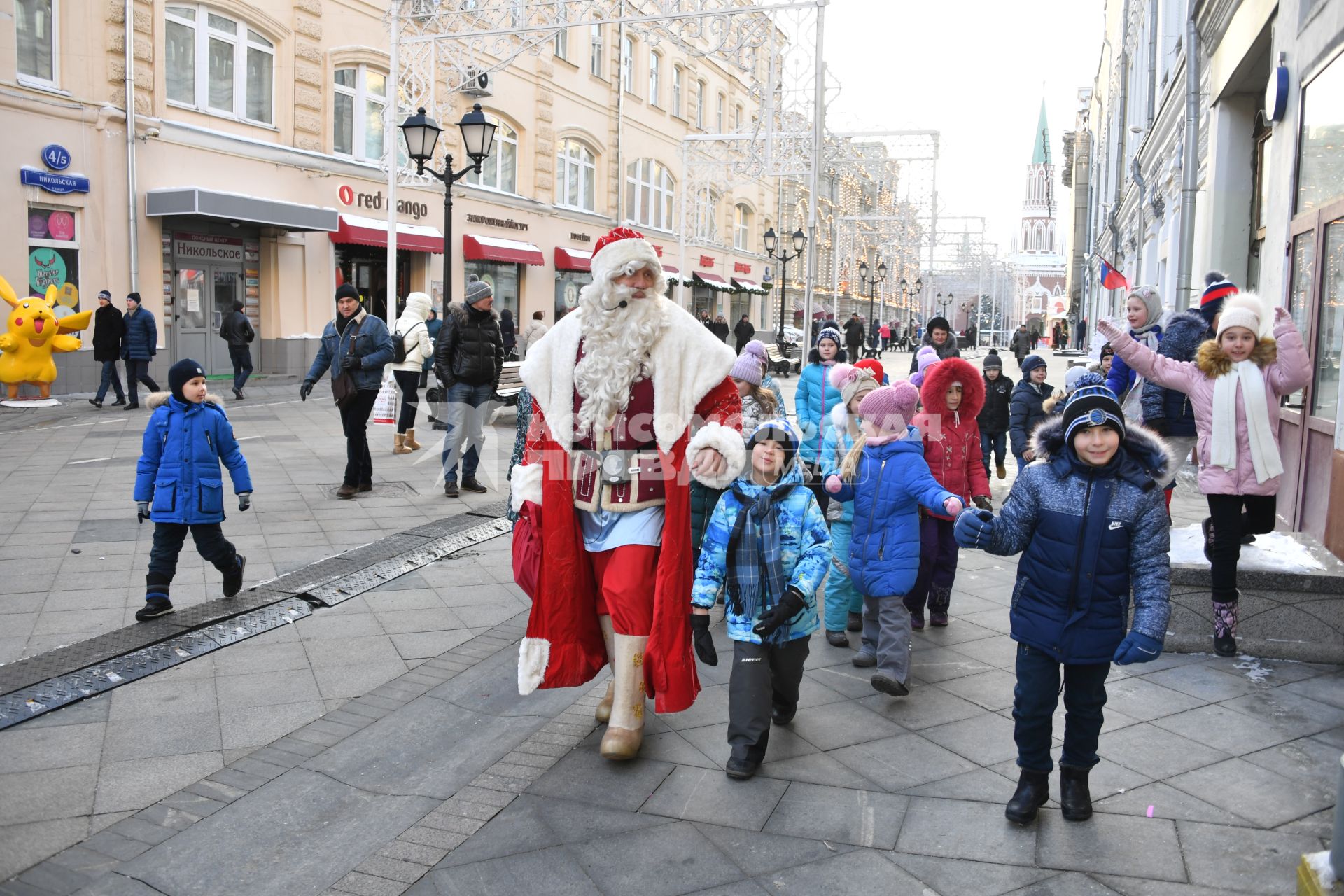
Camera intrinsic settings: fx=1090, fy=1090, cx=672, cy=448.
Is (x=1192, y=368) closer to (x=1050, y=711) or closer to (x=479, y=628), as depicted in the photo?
(x=1050, y=711)

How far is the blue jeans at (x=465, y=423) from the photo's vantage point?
375 inches

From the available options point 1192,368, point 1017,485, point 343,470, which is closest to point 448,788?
point 1017,485

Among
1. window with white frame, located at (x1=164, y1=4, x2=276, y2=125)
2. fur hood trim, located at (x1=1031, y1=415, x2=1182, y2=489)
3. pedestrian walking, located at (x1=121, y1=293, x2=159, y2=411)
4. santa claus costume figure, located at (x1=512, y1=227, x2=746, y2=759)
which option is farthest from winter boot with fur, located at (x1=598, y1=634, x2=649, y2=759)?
window with white frame, located at (x1=164, y1=4, x2=276, y2=125)

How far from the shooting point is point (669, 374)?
412cm

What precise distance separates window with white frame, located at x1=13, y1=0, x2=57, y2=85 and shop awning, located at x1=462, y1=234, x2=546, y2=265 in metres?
9.84

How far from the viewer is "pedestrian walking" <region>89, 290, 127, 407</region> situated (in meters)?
15.1

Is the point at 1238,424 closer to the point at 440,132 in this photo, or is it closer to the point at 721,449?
the point at 721,449

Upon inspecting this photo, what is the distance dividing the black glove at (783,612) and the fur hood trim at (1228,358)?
9.36 feet

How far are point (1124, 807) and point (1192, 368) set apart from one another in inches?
108

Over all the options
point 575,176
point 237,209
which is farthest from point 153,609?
point 575,176

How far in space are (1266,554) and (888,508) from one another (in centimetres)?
245

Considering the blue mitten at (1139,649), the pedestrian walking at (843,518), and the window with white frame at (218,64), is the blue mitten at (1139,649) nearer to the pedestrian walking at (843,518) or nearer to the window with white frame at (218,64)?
the pedestrian walking at (843,518)

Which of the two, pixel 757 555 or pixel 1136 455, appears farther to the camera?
pixel 757 555

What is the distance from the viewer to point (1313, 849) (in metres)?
3.39
